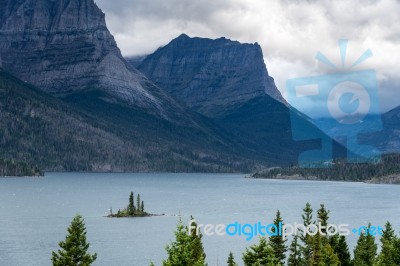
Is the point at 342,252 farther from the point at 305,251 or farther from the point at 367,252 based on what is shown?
the point at 305,251

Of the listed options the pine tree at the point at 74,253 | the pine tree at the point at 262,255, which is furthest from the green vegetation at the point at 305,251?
the pine tree at the point at 74,253

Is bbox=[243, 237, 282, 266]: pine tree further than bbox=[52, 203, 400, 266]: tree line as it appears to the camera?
Yes

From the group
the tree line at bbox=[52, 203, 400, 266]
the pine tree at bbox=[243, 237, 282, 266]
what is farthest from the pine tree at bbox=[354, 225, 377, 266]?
the pine tree at bbox=[243, 237, 282, 266]

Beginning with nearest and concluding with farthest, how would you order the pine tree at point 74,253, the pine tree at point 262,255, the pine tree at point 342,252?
the pine tree at point 262,255
the pine tree at point 74,253
the pine tree at point 342,252

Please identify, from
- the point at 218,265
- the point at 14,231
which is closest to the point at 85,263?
the point at 218,265

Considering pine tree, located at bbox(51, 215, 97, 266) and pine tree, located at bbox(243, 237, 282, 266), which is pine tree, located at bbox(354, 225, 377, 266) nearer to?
pine tree, located at bbox(51, 215, 97, 266)

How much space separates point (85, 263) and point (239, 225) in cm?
13809

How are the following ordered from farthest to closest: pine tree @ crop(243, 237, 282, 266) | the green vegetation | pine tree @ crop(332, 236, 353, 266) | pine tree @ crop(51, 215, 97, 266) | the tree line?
pine tree @ crop(332, 236, 353, 266)
pine tree @ crop(51, 215, 97, 266)
pine tree @ crop(243, 237, 282, 266)
the tree line
the green vegetation

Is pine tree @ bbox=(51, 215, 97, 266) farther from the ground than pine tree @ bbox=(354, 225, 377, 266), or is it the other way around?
pine tree @ bbox=(51, 215, 97, 266)

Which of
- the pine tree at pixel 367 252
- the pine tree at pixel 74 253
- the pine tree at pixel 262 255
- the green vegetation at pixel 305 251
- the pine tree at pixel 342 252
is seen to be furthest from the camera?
the pine tree at pixel 367 252

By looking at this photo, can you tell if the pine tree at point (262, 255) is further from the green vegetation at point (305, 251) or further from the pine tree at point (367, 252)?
the pine tree at point (367, 252)

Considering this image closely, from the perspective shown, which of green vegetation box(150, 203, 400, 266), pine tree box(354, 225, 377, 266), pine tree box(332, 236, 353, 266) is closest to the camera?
green vegetation box(150, 203, 400, 266)

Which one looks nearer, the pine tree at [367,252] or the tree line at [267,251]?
the tree line at [267,251]

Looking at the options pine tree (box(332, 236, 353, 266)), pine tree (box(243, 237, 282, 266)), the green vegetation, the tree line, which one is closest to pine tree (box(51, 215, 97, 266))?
the tree line
